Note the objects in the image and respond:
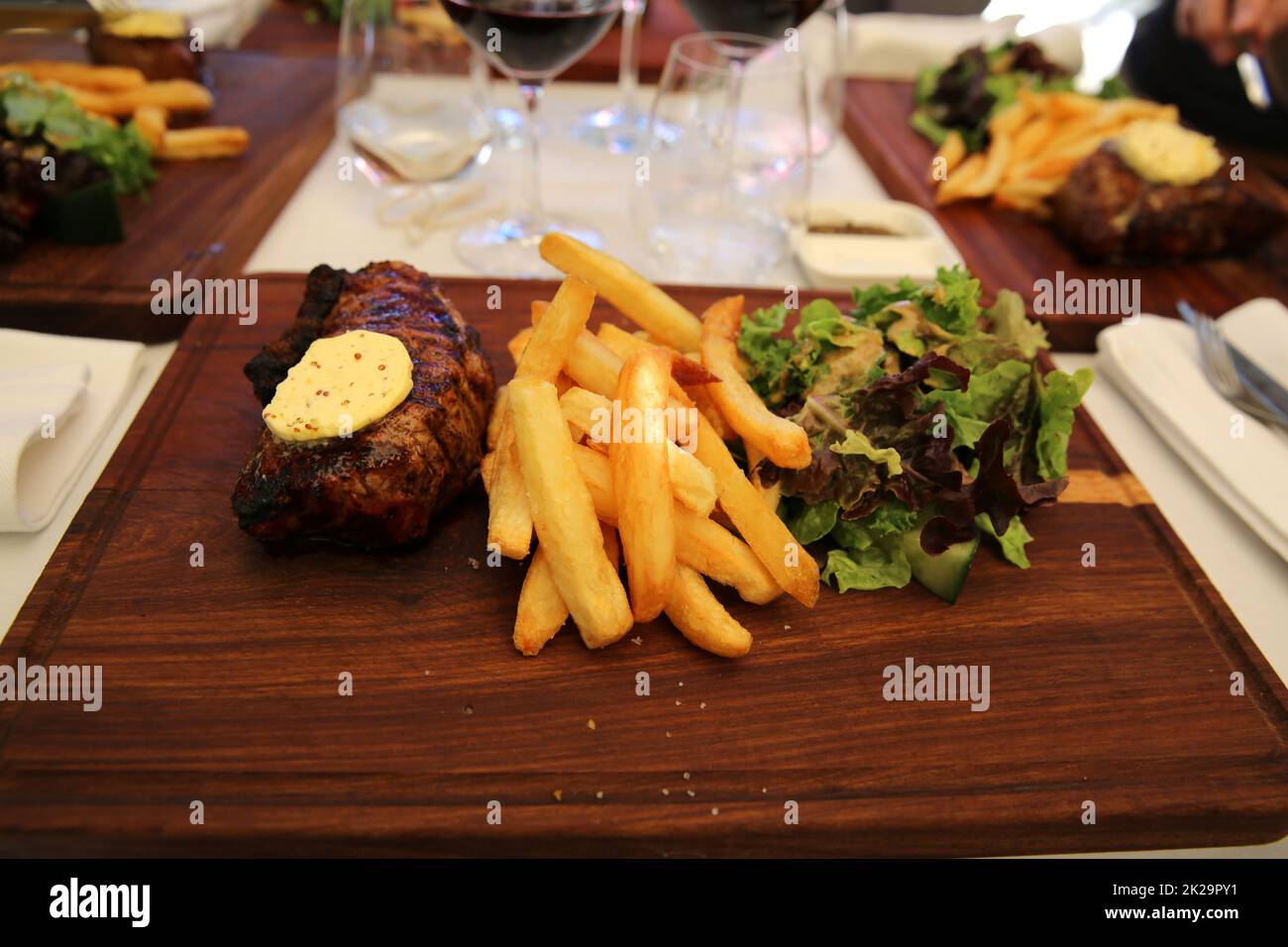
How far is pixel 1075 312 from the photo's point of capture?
3367 mm

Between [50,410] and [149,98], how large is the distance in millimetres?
2111

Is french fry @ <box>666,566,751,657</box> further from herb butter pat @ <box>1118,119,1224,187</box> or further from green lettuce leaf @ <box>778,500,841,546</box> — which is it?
herb butter pat @ <box>1118,119,1224,187</box>

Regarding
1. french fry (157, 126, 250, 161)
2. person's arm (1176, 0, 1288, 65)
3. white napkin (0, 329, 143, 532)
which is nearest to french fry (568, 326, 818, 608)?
white napkin (0, 329, 143, 532)

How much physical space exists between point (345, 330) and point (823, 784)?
1.52 metres

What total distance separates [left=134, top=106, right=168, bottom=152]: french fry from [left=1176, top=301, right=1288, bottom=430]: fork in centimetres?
381

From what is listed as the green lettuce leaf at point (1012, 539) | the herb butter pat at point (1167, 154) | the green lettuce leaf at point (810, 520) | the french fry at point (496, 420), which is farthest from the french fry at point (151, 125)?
the herb butter pat at point (1167, 154)

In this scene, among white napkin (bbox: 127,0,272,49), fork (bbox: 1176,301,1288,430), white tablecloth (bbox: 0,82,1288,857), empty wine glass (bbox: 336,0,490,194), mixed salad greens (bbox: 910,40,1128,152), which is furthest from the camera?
white napkin (bbox: 127,0,272,49)

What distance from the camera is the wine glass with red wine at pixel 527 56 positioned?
2920 millimetres

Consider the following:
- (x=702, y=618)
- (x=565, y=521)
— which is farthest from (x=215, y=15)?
(x=702, y=618)

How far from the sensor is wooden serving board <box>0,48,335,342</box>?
293 centimetres

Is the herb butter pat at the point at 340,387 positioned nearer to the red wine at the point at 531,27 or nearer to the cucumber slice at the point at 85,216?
the red wine at the point at 531,27

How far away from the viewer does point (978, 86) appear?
14.4 ft

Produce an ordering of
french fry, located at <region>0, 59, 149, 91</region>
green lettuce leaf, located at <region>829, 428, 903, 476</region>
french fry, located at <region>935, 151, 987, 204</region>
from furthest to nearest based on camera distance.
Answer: french fry, located at <region>935, 151, 987, 204</region>, french fry, located at <region>0, 59, 149, 91</region>, green lettuce leaf, located at <region>829, 428, 903, 476</region>

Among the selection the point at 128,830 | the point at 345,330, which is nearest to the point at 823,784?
the point at 128,830
